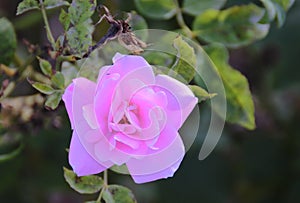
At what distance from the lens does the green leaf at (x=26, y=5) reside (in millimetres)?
571

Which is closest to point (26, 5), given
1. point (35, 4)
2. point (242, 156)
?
point (35, 4)

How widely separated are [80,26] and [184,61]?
9 cm

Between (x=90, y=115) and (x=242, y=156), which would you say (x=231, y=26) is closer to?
(x=90, y=115)

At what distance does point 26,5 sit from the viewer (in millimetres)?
580

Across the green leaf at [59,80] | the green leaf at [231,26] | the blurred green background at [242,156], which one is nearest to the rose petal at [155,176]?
the green leaf at [59,80]

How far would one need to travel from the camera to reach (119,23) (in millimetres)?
542

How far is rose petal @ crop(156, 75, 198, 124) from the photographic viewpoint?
1.75 feet

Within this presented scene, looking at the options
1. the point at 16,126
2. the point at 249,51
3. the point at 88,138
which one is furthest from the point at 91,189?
the point at 249,51

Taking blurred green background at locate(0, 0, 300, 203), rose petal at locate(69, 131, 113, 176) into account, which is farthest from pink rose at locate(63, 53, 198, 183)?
blurred green background at locate(0, 0, 300, 203)

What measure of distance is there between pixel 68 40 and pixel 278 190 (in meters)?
0.62

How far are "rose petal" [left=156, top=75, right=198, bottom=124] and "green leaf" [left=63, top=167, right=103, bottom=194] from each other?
10 cm

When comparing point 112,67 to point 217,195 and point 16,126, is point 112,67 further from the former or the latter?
point 217,195

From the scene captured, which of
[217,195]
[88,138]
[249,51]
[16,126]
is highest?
[88,138]

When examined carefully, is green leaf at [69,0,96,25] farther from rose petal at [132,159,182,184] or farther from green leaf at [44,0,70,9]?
rose petal at [132,159,182,184]
